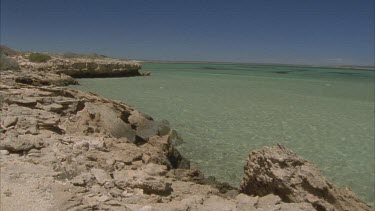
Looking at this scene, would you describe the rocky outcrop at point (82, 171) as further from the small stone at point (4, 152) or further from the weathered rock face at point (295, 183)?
the weathered rock face at point (295, 183)

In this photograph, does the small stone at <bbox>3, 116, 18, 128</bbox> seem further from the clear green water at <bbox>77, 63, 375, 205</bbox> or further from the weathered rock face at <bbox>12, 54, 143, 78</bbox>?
the weathered rock face at <bbox>12, 54, 143, 78</bbox>

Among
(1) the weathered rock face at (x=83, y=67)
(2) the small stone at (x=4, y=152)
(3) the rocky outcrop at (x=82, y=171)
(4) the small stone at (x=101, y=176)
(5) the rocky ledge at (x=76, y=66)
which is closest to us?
(3) the rocky outcrop at (x=82, y=171)

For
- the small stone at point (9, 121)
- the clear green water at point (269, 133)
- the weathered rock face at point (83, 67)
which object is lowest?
the clear green water at point (269, 133)

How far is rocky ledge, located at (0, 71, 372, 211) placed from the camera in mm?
3811

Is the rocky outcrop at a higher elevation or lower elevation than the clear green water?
higher

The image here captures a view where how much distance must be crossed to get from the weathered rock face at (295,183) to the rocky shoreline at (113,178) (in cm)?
1

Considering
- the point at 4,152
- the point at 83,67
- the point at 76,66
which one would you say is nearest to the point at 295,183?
the point at 4,152

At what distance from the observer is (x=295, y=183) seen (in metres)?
4.35

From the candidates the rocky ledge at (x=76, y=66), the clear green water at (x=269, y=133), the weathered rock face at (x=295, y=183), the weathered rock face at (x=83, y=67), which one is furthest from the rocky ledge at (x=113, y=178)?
the rocky ledge at (x=76, y=66)

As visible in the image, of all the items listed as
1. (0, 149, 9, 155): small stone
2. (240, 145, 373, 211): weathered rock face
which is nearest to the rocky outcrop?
(0, 149, 9, 155): small stone

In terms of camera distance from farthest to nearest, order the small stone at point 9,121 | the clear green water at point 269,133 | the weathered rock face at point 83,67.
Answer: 1. the weathered rock face at point 83,67
2. the clear green water at point 269,133
3. the small stone at point 9,121

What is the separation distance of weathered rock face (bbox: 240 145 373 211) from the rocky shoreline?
1cm

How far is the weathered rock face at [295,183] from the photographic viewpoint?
4297 mm

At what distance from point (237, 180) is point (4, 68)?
1542 centimetres
